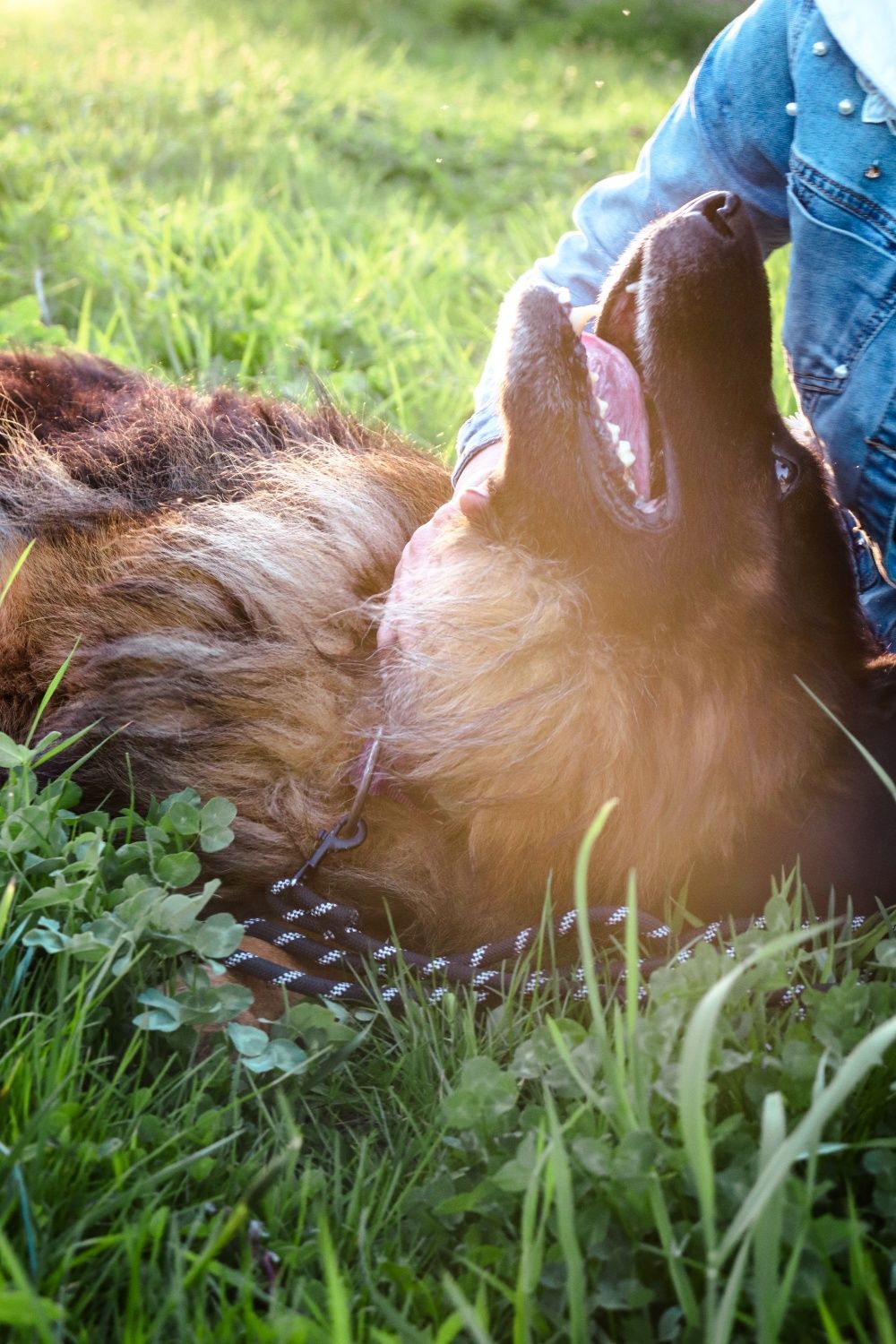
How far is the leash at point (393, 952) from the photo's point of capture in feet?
6.06

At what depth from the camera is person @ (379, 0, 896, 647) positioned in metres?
2.17

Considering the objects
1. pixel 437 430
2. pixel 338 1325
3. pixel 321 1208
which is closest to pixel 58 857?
pixel 321 1208

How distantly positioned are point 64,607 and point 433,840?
2.77 ft

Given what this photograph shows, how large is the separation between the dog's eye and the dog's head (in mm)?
23

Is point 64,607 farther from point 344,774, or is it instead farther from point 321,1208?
point 321,1208

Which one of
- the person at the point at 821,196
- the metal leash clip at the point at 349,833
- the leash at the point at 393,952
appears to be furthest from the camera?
the person at the point at 821,196

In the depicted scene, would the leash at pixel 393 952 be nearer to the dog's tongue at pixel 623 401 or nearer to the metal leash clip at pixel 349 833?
the metal leash clip at pixel 349 833

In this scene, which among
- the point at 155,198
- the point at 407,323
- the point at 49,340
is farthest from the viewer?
the point at 155,198

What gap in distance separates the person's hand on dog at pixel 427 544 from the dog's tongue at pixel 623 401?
0.74 feet

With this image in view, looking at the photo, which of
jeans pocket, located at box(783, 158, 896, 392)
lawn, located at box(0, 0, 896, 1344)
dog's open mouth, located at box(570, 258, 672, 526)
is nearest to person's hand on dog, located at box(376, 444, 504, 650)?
dog's open mouth, located at box(570, 258, 672, 526)

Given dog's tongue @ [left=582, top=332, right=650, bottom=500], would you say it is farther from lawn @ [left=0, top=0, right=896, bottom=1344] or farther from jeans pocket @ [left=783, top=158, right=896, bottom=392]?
lawn @ [left=0, top=0, right=896, bottom=1344]

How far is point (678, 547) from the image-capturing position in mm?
2172

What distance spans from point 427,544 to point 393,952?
2.80 ft

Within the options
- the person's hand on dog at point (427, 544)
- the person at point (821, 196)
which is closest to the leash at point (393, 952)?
the person's hand on dog at point (427, 544)
